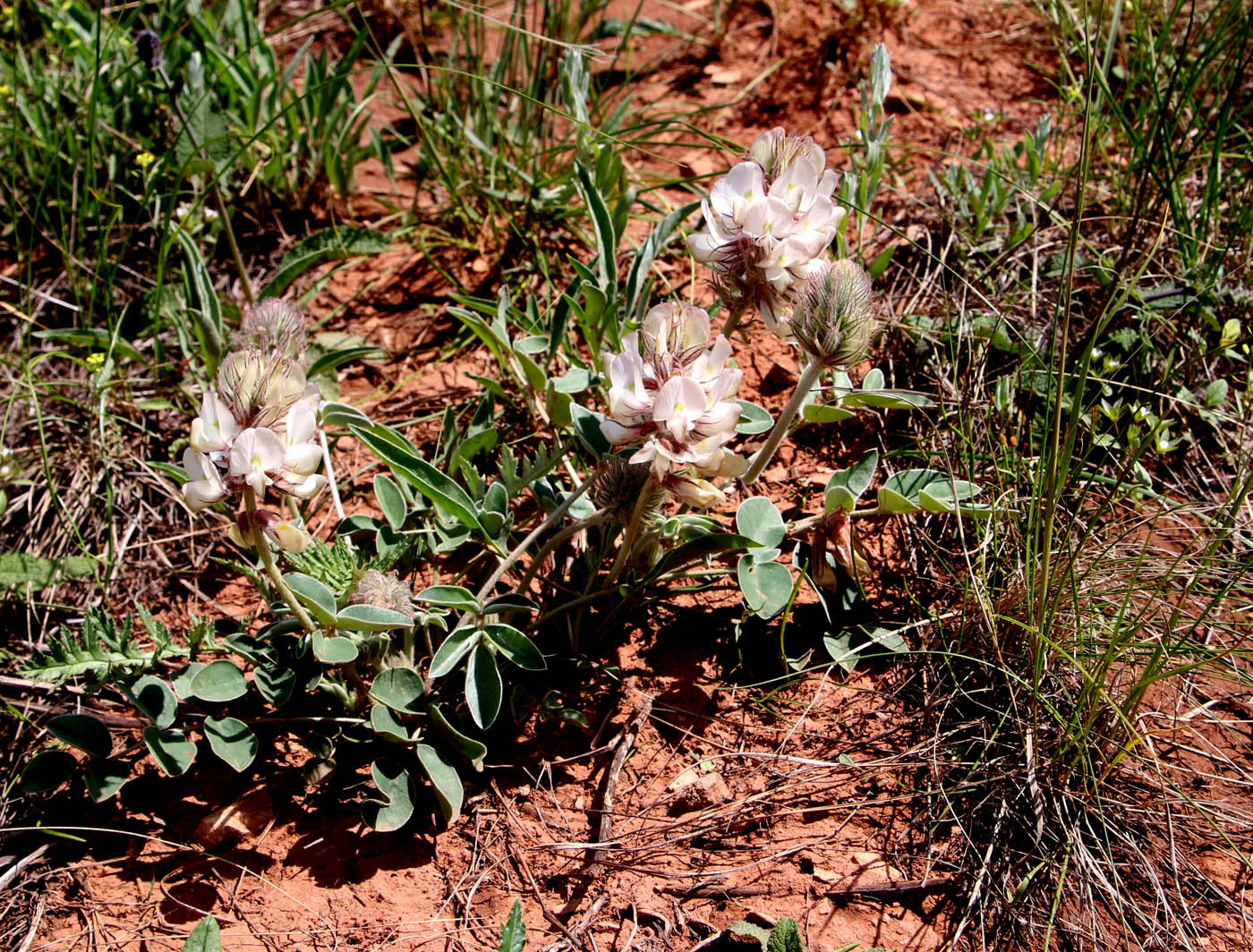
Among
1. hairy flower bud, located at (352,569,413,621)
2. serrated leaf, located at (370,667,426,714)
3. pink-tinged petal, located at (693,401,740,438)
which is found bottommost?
serrated leaf, located at (370,667,426,714)

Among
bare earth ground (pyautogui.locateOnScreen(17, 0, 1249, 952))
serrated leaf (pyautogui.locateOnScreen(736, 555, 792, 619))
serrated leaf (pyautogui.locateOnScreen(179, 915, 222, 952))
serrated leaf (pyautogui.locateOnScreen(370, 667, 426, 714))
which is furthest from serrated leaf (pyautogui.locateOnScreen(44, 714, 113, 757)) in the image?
serrated leaf (pyautogui.locateOnScreen(736, 555, 792, 619))

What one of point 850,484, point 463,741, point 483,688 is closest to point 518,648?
point 483,688

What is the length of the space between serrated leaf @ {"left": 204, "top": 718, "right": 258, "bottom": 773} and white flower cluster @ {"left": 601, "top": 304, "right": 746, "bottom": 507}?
39.2 inches

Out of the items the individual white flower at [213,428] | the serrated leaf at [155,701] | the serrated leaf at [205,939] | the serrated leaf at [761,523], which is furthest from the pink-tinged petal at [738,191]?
the serrated leaf at [205,939]

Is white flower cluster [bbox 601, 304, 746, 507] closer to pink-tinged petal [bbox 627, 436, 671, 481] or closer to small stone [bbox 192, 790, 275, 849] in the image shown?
pink-tinged petal [bbox 627, 436, 671, 481]

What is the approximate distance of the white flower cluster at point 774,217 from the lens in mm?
1968

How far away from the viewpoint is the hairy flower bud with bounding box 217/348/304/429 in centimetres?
175

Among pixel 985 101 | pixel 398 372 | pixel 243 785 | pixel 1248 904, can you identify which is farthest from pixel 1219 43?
pixel 243 785

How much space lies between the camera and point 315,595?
6.56 feet

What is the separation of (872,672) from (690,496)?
2.48 feet

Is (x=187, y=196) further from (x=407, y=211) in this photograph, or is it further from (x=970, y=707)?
(x=970, y=707)

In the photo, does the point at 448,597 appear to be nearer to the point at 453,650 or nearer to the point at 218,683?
the point at 453,650

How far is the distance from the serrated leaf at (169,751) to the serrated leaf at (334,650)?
1.27 ft

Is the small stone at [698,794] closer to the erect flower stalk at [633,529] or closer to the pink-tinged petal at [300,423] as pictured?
the erect flower stalk at [633,529]
